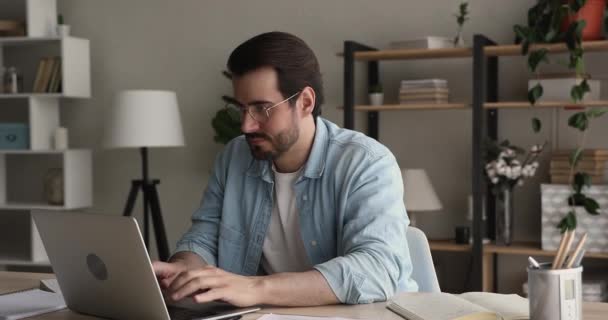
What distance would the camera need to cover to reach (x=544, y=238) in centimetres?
385

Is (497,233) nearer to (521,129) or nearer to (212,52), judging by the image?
(521,129)

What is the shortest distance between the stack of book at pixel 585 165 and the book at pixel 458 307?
227cm

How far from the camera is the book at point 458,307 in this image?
1524 mm

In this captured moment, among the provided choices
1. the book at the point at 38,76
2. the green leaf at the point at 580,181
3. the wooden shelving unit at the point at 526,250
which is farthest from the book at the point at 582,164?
the book at the point at 38,76

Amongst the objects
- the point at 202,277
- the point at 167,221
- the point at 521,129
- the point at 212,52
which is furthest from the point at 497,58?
the point at 202,277

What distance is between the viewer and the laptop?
149cm

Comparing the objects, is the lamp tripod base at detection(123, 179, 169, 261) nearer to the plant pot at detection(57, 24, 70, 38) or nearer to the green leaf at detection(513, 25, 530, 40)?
the plant pot at detection(57, 24, 70, 38)

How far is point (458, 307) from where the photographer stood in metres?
1.57

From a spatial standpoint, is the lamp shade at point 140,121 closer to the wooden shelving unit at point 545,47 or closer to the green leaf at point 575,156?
the wooden shelving unit at point 545,47

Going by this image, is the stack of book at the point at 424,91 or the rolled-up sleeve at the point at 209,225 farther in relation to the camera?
the stack of book at the point at 424,91

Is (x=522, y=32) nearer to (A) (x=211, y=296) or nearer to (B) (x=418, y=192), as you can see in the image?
(B) (x=418, y=192)

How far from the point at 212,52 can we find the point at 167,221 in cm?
104

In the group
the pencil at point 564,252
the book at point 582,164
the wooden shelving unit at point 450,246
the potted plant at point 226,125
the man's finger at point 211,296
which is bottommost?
the wooden shelving unit at point 450,246

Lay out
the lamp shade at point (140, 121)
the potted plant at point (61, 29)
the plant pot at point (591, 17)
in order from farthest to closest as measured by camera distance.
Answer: the potted plant at point (61, 29), the lamp shade at point (140, 121), the plant pot at point (591, 17)
